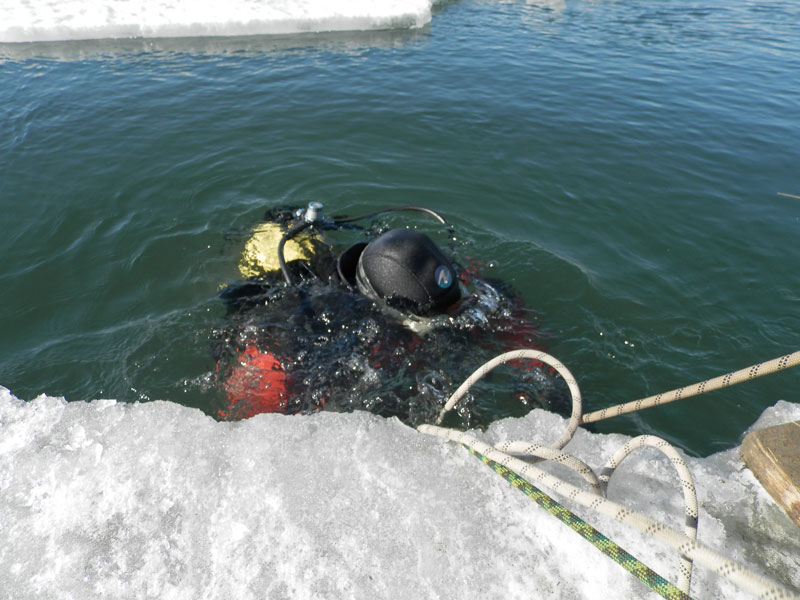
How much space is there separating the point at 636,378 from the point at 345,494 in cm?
278

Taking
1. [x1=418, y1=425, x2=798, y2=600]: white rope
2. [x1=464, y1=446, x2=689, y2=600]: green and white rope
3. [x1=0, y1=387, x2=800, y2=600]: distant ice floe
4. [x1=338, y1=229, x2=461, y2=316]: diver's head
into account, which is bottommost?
[x1=0, y1=387, x2=800, y2=600]: distant ice floe

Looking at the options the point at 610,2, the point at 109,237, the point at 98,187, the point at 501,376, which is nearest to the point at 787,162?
the point at 501,376

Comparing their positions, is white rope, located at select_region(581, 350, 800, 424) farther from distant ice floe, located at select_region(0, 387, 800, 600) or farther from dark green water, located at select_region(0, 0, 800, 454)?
dark green water, located at select_region(0, 0, 800, 454)

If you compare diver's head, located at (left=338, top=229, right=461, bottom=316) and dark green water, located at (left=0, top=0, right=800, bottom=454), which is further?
dark green water, located at (left=0, top=0, right=800, bottom=454)

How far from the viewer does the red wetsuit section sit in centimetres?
330

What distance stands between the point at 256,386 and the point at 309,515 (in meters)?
1.28

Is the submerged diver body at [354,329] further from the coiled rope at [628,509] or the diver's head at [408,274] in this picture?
the coiled rope at [628,509]

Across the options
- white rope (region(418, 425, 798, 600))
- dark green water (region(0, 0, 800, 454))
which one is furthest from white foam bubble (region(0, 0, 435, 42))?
white rope (region(418, 425, 798, 600))

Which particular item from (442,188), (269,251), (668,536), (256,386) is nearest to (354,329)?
(256,386)

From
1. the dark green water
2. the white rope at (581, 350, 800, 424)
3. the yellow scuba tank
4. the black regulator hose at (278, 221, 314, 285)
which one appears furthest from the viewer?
the dark green water

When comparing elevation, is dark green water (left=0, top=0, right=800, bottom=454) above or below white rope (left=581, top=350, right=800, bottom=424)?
below

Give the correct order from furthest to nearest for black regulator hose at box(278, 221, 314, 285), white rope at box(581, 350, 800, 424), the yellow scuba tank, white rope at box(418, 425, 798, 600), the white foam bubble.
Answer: the white foam bubble, the yellow scuba tank, black regulator hose at box(278, 221, 314, 285), white rope at box(581, 350, 800, 424), white rope at box(418, 425, 798, 600)

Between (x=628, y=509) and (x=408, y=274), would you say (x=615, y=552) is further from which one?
(x=408, y=274)

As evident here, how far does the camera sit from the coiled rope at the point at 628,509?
132 cm
